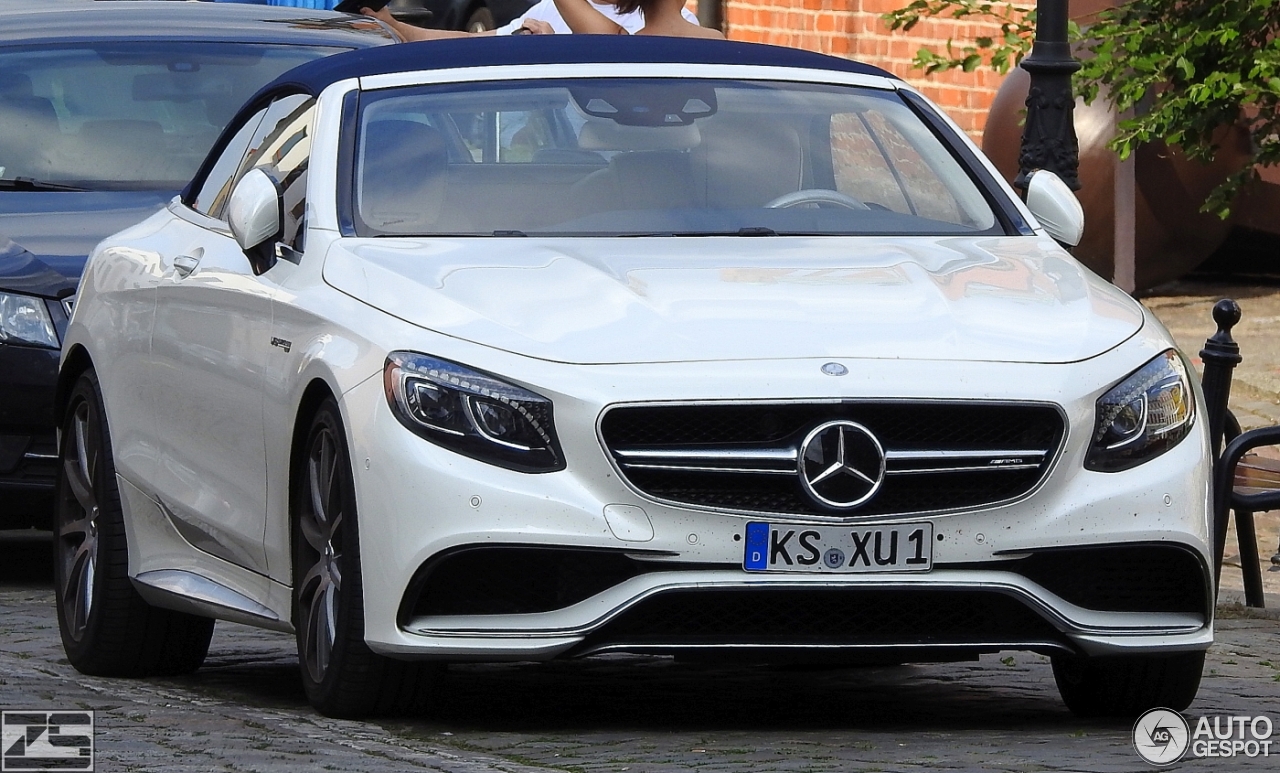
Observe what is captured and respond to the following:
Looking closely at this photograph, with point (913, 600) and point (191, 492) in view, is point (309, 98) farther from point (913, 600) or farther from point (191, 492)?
point (913, 600)

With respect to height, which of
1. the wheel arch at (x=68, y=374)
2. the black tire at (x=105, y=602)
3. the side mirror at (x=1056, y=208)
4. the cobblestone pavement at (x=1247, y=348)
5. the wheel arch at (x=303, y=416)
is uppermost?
the side mirror at (x=1056, y=208)

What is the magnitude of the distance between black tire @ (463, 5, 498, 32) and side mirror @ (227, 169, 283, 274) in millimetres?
13265

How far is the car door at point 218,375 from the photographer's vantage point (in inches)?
259

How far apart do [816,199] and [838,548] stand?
58.7 inches

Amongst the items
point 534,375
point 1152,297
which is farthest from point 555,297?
point 1152,297

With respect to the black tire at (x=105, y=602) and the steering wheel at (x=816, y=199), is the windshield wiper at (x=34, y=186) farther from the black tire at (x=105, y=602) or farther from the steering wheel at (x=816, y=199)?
the steering wheel at (x=816, y=199)

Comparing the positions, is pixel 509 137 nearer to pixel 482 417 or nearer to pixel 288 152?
pixel 288 152

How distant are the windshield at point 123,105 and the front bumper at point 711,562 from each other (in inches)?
186

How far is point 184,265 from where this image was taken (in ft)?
24.0

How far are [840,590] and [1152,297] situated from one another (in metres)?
13.2

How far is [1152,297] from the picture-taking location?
18.6 metres

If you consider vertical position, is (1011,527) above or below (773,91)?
below

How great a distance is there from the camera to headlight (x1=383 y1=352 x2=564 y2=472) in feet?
18.6

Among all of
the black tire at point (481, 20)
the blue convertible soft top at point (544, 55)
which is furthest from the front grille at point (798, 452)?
the black tire at point (481, 20)
